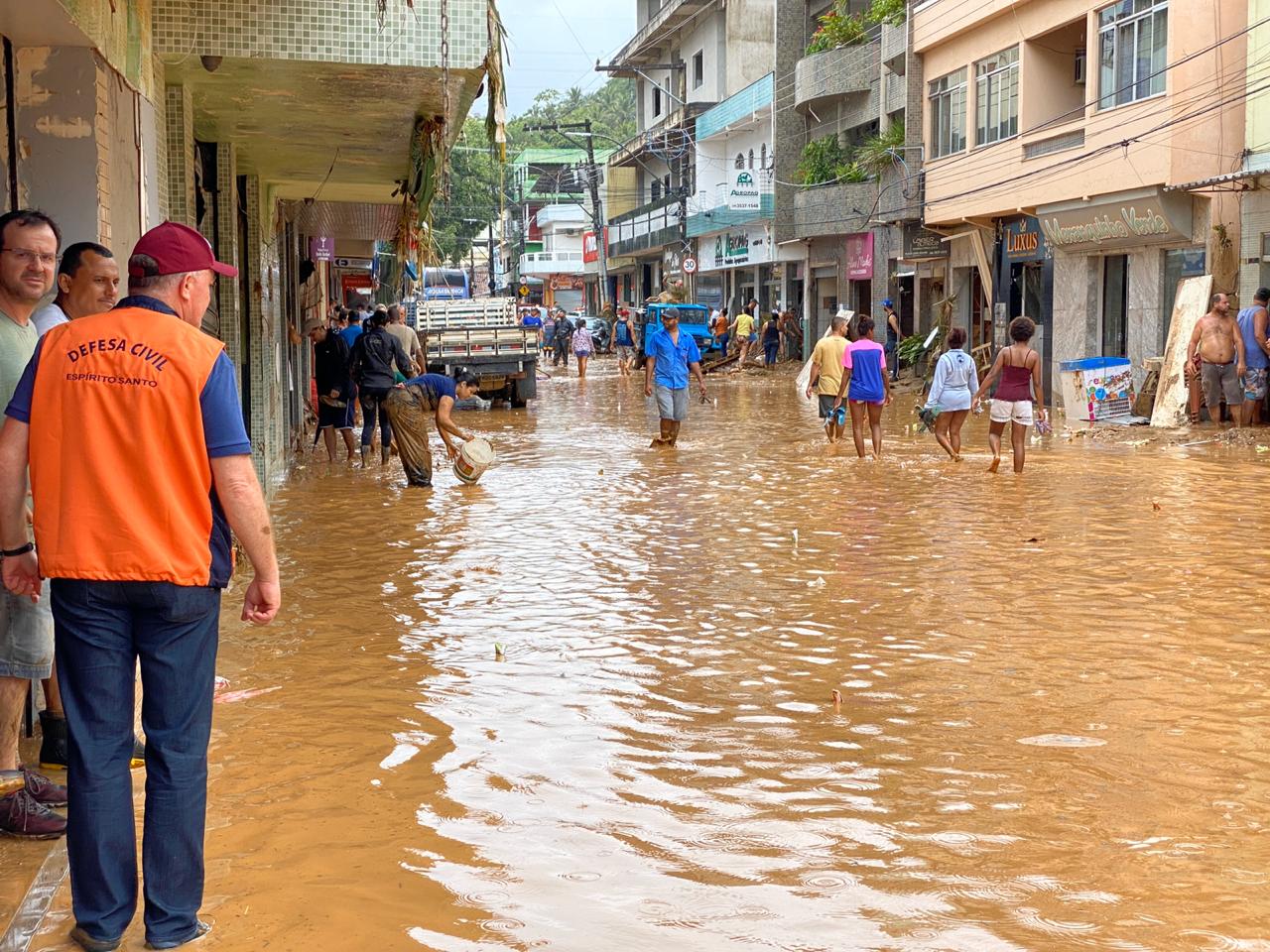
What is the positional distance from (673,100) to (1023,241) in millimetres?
29014

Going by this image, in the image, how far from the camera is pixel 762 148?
47.5 m

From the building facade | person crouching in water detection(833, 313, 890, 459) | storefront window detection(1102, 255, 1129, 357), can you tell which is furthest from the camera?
the building facade

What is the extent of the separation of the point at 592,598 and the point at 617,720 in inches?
105

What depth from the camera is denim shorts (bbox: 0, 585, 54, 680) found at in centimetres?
461

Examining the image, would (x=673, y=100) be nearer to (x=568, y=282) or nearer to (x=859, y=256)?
(x=859, y=256)

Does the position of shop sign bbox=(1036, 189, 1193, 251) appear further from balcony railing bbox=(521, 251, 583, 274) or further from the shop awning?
balcony railing bbox=(521, 251, 583, 274)

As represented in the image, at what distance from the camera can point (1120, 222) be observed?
944 inches

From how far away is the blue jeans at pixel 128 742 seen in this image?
373 cm

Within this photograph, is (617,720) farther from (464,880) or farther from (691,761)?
(464,880)

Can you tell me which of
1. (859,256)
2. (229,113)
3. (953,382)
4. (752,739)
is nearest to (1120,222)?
(953,382)

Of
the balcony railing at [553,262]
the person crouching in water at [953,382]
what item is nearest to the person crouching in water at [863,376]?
the person crouching in water at [953,382]

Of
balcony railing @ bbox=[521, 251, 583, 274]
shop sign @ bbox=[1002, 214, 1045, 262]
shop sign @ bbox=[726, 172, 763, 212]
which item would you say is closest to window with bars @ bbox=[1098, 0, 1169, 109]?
shop sign @ bbox=[1002, 214, 1045, 262]

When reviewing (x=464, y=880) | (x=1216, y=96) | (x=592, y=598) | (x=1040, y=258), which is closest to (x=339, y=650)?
(x=592, y=598)

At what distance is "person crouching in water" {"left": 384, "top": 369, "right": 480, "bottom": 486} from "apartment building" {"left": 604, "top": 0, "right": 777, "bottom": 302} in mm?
35352
